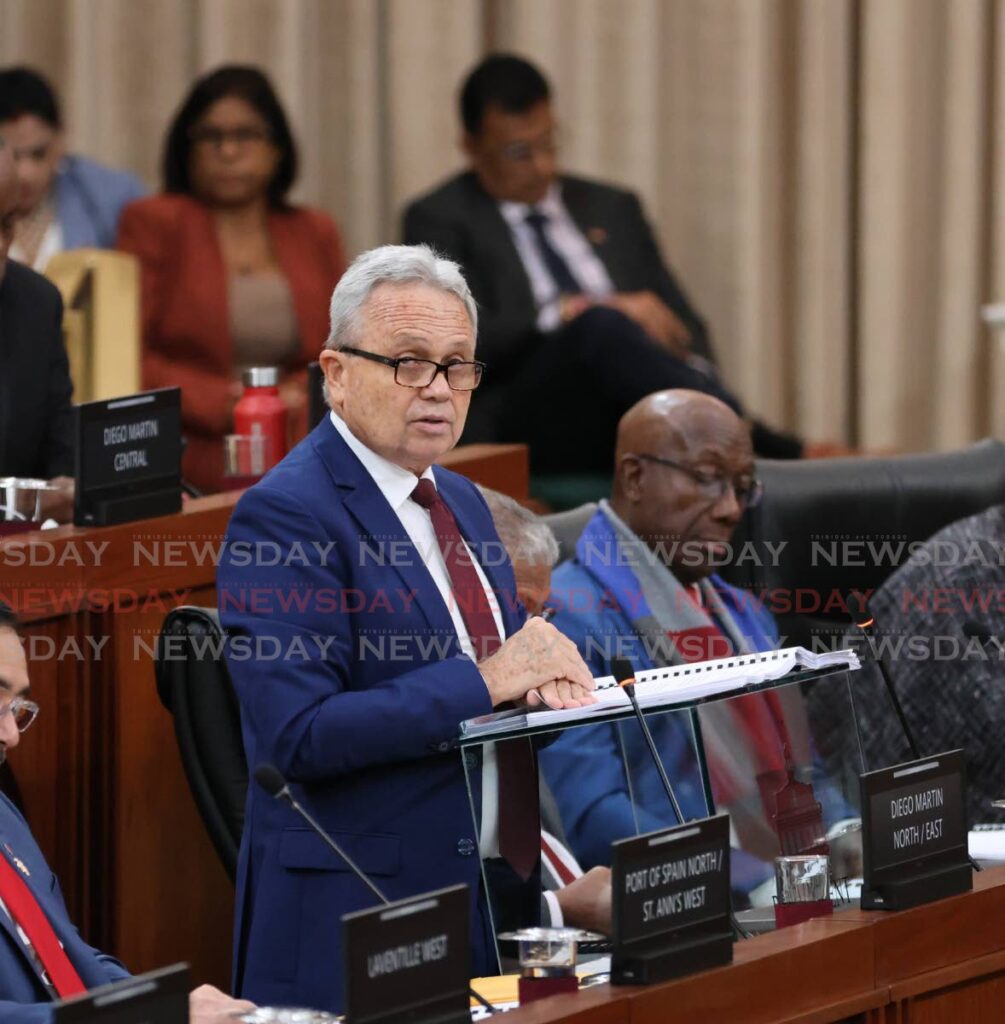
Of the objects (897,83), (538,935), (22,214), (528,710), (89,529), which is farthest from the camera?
(897,83)

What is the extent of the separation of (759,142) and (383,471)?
360 centimetres

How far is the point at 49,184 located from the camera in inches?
172

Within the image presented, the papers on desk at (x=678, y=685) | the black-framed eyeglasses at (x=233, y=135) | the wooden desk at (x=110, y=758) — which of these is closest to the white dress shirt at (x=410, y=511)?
the papers on desk at (x=678, y=685)

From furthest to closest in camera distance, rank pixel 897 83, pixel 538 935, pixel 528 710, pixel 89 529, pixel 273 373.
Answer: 1. pixel 897 83
2. pixel 273 373
3. pixel 89 529
4. pixel 528 710
5. pixel 538 935

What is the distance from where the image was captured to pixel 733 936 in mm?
1929

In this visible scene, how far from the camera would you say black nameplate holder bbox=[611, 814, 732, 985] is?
1.82m

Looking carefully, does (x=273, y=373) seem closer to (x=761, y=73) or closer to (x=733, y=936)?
(x=733, y=936)

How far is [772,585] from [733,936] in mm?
1676

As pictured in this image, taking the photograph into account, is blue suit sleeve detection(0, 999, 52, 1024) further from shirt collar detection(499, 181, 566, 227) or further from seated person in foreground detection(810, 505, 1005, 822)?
shirt collar detection(499, 181, 566, 227)

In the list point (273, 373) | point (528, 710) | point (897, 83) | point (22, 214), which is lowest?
point (528, 710)

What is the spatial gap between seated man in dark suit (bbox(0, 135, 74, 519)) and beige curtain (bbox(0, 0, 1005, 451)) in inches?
→ 90.0

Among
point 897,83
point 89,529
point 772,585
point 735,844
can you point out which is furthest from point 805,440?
point 735,844

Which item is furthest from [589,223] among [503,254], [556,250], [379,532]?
[379,532]

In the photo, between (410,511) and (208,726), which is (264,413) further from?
(410,511)
